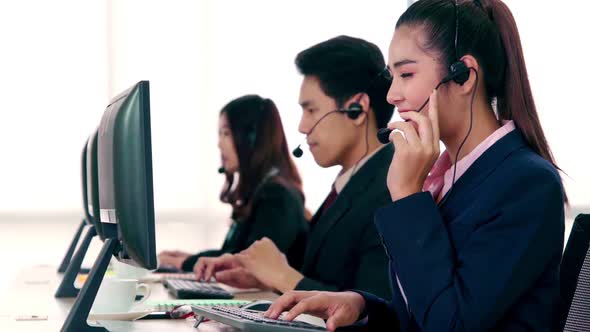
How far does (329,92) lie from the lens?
2.28 meters

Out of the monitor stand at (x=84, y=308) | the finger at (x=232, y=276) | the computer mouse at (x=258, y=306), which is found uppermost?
the monitor stand at (x=84, y=308)

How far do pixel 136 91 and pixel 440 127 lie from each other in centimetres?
52

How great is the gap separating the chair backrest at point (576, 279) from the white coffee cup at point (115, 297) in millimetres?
766

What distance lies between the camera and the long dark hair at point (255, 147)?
3152mm

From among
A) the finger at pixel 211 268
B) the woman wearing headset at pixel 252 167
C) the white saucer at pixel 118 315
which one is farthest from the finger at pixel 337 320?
the woman wearing headset at pixel 252 167

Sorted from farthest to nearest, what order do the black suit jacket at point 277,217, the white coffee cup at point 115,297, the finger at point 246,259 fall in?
the black suit jacket at point 277,217 < the finger at point 246,259 < the white coffee cup at point 115,297

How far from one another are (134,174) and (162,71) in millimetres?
3615

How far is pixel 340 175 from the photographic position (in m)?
2.31

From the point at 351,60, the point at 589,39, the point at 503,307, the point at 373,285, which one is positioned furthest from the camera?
the point at 589,39

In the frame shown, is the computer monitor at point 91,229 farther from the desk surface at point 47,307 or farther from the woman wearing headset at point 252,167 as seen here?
the woman wearing headset at point 252,167

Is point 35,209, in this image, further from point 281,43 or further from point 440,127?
point 440,127

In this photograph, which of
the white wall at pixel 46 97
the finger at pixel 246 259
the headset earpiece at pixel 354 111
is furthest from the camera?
the white wall at pixel 46 97

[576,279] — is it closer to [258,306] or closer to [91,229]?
[258,306]

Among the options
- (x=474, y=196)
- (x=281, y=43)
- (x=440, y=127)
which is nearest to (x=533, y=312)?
(x=474, y=196)
